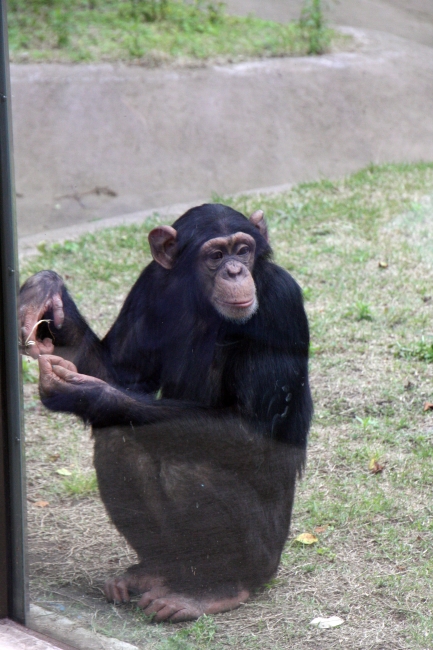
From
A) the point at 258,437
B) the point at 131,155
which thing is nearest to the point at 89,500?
the point at 258,437

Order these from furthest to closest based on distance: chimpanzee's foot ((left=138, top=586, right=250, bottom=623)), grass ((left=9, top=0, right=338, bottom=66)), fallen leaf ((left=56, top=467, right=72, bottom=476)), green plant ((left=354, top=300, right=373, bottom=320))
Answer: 1. green plant ((left=354, top=300, right=373, bottom=320))
2. fallen leaf ((left=56, top=467, right=72, bottom=476))
3. grass ((left=9, top=0, right=338, bottom=66))
4. chimpanzee's foot ((left=138, top=586, right=250, bottom=623))

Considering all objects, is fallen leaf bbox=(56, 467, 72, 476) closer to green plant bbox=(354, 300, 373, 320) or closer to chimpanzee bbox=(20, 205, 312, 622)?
chimpanzee bbox=(20, 205, 312, 622)

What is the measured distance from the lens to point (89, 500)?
113 inches

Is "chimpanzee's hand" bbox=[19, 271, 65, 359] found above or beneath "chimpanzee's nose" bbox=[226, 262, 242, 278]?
beneath

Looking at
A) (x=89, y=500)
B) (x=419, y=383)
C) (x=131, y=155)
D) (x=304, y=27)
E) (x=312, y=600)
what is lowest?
(x=89, y=500)

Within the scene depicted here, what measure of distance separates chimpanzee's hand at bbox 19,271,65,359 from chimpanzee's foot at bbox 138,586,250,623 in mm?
772

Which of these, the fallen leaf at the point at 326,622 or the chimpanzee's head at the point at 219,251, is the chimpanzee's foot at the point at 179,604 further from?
the chimpanzee's head at the point at 219,251

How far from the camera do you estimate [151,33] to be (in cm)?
545

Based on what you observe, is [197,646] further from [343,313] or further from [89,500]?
[343,313]

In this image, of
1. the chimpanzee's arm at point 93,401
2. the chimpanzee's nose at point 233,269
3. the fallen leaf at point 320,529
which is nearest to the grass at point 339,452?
the fallen leaf at point 320,529

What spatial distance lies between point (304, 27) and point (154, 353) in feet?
3.91

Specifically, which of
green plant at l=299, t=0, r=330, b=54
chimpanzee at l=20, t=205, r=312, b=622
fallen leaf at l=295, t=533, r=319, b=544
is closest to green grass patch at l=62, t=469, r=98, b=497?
chimpanzee at l=20, t=205, r=312, b=622

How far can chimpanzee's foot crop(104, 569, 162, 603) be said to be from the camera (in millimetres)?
2340

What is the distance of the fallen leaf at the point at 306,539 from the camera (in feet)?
7.82
